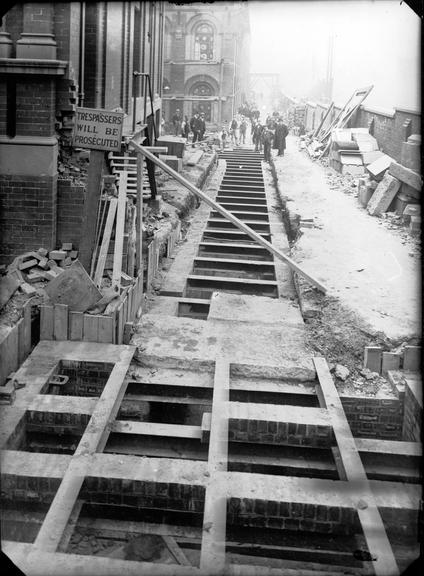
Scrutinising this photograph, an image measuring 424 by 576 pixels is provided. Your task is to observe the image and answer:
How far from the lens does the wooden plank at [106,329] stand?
7.33 meters

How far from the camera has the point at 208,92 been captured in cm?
4044

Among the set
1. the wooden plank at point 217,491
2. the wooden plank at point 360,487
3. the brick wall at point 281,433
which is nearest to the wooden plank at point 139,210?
the wooden plank at point 217,491

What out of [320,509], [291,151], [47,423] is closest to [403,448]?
[320,509]

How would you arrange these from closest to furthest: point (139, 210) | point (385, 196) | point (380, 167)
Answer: point (139, 210), point (385, 196), point (380, 167)

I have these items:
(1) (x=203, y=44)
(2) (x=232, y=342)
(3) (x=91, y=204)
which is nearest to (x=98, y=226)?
(3) (x=91, y=204)

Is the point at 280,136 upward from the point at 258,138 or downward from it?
downward

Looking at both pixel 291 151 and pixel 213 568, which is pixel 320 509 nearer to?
pixel 213 568

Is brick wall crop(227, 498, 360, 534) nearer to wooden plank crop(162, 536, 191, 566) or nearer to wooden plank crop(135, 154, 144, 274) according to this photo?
wooden plank crop(162, 536, 191, 566)

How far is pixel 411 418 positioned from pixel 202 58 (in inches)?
1508

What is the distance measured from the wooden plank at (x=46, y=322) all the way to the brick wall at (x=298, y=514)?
364 cm

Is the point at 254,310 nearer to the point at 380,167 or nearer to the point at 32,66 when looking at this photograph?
the point at 32,66

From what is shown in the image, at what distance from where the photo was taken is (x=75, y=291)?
7.57m

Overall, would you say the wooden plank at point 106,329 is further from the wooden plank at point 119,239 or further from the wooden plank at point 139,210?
the wooden plank at point 139,210

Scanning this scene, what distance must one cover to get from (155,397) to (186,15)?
124 feet
